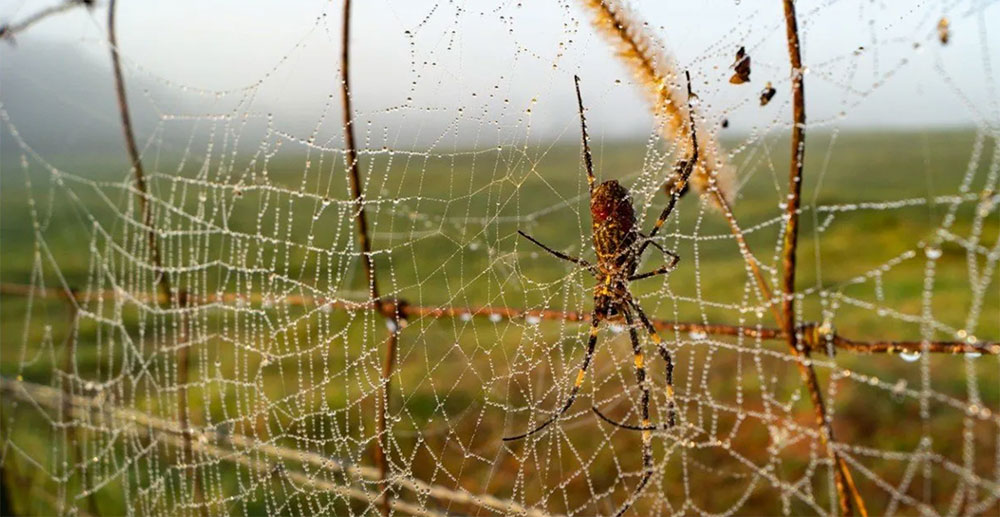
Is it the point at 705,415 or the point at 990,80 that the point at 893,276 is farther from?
the point at 990,80

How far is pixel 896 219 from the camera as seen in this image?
9523 mm

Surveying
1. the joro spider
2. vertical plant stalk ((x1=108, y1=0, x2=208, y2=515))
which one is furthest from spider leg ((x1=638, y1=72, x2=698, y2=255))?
vertical plant stalk ((x1=108, y1=0, x2=208, y2=515))

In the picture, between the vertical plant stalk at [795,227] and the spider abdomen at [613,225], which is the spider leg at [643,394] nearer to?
the spider abdomen at [613,225]

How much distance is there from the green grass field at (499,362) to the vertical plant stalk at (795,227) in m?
0.07

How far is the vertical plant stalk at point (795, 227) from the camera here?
851mm

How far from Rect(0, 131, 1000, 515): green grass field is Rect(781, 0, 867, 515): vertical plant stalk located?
0.22 feet

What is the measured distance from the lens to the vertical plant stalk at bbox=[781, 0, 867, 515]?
0.85 metres

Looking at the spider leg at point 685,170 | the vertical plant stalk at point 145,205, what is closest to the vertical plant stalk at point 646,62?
the spider leg at point 685,170

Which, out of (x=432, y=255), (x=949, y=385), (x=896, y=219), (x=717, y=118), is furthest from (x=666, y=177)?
(x=896, y=219)

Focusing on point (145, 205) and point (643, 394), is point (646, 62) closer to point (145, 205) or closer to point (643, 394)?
point (643, 394)

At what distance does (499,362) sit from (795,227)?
394cm

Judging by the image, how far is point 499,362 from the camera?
477cm

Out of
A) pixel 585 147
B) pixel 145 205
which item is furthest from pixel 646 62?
pixel 145 205

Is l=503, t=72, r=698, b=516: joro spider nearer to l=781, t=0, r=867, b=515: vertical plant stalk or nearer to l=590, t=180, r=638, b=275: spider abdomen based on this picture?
l=590, t=180, r=638, b=275: spider abdomen
